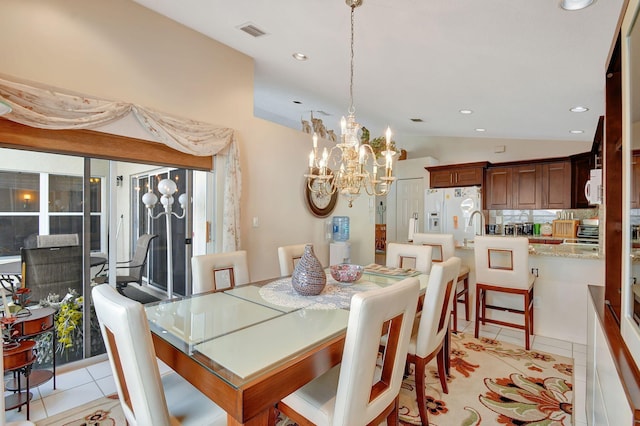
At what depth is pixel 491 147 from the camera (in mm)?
6438

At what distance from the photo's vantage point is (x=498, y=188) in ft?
20.3

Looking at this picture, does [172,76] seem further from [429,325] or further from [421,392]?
[421,392]

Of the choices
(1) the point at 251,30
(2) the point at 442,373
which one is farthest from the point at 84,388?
(1) the point at 251,30

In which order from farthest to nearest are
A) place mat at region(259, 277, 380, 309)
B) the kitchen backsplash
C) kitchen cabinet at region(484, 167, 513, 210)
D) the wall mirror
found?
kitchen cabinet at region(484, 167, 513, 210) → the kitchen backsplash → place mat at region(259, 277, 380, 309) → the wall mirror

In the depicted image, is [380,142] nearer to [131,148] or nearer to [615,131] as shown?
[615,131]

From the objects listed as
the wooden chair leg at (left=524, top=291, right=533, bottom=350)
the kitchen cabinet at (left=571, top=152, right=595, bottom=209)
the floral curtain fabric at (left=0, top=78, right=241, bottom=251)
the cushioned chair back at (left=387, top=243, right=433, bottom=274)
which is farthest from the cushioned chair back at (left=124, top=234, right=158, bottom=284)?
the kitchen cabinet at (left=571, top=152, right=595, bottom=209)

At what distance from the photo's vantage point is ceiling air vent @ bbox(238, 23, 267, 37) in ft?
9.50

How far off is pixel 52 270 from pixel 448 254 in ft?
11.7

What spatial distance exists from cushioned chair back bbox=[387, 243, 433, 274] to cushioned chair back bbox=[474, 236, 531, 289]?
776mm

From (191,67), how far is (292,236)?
7.53 feet

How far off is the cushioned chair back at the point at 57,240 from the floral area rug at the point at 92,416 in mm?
1223

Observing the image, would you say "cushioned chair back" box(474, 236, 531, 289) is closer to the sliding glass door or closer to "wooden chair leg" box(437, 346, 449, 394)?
"wooden chair leg" box(437, 346, 449, 394)

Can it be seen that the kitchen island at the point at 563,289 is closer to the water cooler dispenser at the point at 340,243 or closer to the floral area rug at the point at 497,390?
the floral area rug at the point at 497,390

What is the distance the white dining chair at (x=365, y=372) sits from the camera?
3.90ft
